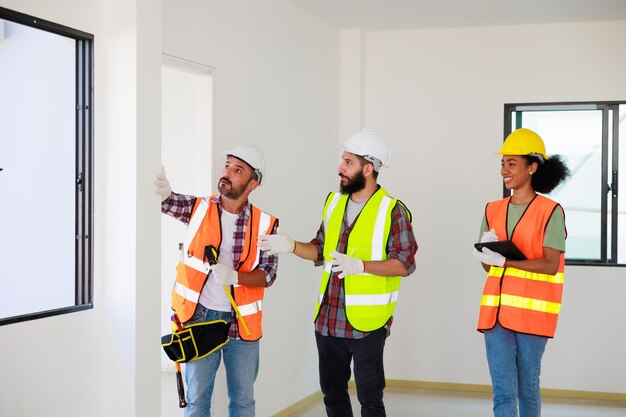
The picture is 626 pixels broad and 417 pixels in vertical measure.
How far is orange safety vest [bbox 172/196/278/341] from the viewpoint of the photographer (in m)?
3.50

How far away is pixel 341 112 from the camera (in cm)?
610

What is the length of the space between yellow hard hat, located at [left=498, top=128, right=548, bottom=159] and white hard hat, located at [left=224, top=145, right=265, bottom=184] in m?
1.18

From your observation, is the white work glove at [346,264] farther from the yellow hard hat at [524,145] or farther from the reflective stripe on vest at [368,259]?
the yellow hard hat at [524,145]

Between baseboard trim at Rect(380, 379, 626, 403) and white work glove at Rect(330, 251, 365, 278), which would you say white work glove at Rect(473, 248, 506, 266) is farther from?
baseboard trim at Rect(380, 379, 626, 403)

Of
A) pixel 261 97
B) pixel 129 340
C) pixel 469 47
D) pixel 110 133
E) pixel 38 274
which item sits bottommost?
pixel 129 340

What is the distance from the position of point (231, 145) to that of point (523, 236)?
5.33 feet

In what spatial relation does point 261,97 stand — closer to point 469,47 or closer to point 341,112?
point 341,112

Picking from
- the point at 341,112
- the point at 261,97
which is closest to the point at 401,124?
the point at 341,112

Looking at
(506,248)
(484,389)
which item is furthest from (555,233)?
(484,389)

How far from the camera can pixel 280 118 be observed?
5074mm

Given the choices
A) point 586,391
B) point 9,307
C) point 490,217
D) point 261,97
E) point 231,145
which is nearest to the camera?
point 9,307

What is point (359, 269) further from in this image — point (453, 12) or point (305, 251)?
point (453, 12)

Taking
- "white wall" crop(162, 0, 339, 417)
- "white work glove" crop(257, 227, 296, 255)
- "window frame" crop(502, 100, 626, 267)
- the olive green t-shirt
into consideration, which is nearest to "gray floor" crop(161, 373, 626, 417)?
"white wall" crop(162, 0, 339, 417)

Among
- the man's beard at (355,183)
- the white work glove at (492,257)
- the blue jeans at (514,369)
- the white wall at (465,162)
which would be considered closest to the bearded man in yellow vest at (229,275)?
the man's beard at (355,183)
